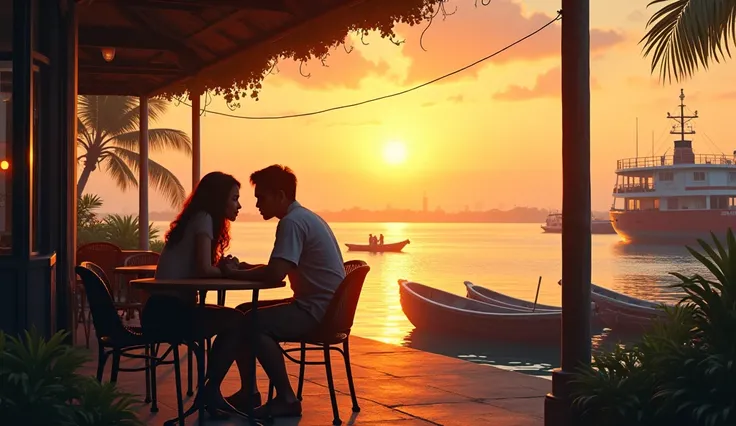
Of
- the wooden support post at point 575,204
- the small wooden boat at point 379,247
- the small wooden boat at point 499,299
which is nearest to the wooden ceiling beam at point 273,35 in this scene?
the wooden support post at point 575,204

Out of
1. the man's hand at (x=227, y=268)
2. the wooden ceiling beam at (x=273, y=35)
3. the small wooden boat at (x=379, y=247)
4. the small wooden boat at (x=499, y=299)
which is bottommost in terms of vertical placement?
the small wooden boat at (x=379, y=247)

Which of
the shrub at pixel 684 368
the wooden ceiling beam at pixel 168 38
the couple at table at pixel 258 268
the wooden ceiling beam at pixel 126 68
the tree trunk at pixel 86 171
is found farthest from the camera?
the tree trunk at pixel 86 171

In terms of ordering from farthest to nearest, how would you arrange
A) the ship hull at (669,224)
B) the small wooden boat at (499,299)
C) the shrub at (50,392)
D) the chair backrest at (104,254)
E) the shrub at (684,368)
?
the ship hull at (669,224), the small wooden boat at (499,299), the chair backrest at (104,254), the shrub at (684,368), the shrub at (50,392)

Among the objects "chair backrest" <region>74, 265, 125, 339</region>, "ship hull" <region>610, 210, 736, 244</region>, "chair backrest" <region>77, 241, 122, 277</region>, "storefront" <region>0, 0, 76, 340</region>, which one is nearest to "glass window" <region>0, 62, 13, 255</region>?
"storefront" <region>0, 0, 76, 340</region>

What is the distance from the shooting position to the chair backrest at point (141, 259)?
27.8 ft

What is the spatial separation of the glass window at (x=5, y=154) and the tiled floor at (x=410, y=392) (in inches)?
54.3

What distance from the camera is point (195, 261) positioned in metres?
5.68

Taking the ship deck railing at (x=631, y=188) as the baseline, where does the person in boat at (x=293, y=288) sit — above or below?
below

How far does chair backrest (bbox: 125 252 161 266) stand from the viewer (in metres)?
8.48

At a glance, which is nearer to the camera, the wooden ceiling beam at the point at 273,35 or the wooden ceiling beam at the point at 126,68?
the wooden ceiling beam at the point at 273,35

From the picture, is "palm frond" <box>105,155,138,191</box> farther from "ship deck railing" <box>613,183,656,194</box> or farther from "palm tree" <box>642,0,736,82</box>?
"ship deck railing" <box>613,183,656,194</box>

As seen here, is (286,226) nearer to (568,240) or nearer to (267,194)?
(267,194)

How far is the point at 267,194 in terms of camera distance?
578cm

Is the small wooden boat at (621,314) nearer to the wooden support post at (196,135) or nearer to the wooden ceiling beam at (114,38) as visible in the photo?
the wooden support post at (196,135)
